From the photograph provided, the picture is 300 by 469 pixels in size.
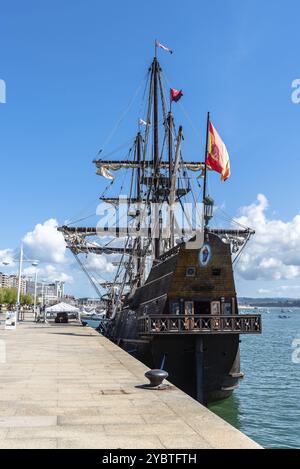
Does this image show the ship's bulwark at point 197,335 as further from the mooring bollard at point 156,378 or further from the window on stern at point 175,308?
the mooring bollard at point 156,378

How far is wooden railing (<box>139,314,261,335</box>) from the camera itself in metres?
21.3

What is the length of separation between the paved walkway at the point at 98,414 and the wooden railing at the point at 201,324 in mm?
5162

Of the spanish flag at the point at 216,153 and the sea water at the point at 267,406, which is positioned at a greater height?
the spanish flag at the point at 216,153

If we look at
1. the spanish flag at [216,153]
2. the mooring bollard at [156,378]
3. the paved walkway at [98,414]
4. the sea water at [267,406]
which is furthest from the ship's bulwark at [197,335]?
the mooring bollard at [156,378]

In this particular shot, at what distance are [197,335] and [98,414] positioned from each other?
497 inches

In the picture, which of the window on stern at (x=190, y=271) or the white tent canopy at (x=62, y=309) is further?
the white tent canopy at (x=62, y=309)

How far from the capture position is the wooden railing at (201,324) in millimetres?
21266

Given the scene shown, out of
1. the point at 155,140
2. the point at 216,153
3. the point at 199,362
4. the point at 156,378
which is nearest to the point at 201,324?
the point at 199,362

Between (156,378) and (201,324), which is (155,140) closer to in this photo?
(201,324)

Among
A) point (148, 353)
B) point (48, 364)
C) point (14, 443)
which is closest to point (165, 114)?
point (148, 353)

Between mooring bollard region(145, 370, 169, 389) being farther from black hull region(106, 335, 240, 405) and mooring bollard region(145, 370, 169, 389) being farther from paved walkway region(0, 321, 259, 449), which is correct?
black hull region(106, 335, 240, 405)

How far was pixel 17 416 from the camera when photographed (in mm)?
9156
